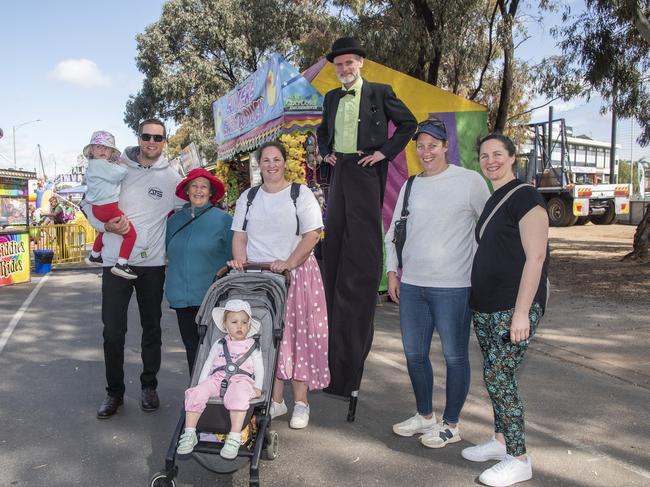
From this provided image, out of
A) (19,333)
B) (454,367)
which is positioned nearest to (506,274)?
(454,367)

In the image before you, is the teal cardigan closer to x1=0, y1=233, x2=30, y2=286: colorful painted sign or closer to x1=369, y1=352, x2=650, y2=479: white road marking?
x1=369, y1=352, x2=650, y2=479: white road marking

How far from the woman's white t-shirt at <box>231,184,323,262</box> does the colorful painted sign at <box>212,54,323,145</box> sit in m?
3.38

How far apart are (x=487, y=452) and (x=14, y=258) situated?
1116cm

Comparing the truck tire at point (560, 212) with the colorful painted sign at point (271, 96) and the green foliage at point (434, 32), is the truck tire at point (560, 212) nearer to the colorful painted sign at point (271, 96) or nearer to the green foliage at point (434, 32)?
the green foliage at point (434, 32)

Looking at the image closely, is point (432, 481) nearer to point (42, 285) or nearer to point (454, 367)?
point (454, 367)

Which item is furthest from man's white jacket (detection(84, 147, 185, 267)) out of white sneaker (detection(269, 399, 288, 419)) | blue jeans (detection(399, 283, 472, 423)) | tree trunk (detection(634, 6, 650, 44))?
tree trunk (detection(634, 6, 650, 44))

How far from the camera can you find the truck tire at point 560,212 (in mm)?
24344

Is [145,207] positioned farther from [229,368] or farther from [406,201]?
[406,201]

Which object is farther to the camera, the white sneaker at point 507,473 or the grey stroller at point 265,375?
the white sneaker at point 507,473

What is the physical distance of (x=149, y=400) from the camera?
4539 millimetres

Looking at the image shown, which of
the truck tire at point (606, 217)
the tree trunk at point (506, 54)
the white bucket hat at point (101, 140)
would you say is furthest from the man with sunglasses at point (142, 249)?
the truck tire at point (606, 217)

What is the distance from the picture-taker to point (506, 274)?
10.4 ft

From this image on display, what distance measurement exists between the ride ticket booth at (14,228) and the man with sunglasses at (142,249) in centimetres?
860

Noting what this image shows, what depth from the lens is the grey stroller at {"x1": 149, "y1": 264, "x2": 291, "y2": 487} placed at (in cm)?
307
